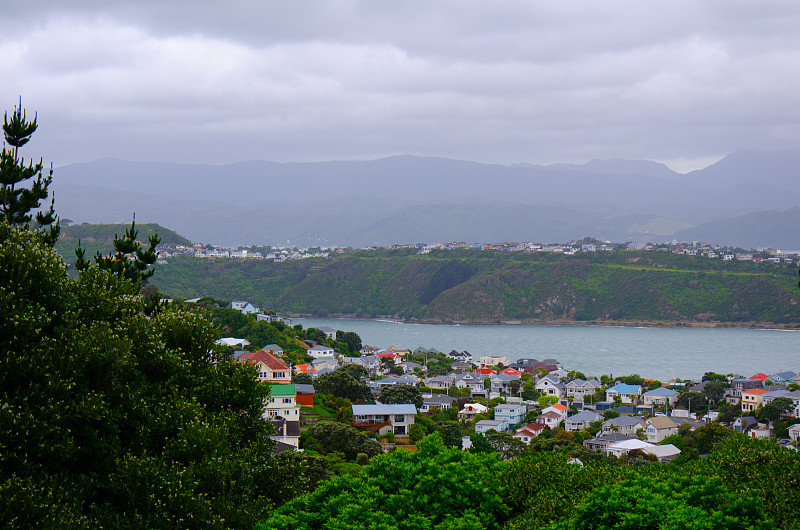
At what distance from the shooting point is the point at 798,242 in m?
A: 175

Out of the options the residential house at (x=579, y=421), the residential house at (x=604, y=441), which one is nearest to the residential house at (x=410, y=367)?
the residential house at (x=579, y=421)

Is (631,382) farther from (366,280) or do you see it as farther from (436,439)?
(366,280)

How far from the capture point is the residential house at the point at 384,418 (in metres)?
19.7

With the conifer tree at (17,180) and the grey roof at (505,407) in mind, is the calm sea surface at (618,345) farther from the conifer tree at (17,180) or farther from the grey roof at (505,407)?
the conifer tree at (17,180)

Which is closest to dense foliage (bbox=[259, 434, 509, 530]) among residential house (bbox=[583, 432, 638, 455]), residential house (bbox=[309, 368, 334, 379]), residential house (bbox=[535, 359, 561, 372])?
residential house (bbox=[583, 432, 638, 455])

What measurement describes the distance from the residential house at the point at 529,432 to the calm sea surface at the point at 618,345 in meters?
15.7

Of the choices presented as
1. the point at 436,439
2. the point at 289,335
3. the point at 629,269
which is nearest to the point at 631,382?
the point at 289,335

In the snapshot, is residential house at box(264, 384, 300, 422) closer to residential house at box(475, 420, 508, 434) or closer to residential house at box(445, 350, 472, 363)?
residential house at box(475, 420, 508, 434)

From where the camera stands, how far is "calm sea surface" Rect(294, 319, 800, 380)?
4138cm

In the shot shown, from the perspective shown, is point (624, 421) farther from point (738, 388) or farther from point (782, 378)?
point (782, 378)

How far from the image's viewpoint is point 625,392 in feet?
103

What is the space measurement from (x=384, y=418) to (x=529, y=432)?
5.74 m

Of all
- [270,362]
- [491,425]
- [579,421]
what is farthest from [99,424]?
[579,421]

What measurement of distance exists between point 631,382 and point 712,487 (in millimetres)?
29741
